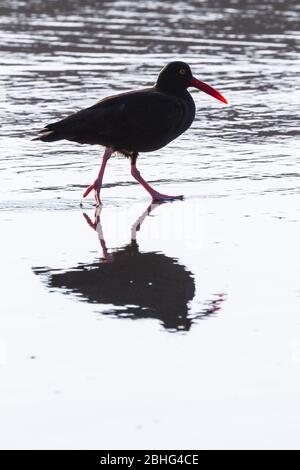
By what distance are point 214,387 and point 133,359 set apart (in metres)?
0.51

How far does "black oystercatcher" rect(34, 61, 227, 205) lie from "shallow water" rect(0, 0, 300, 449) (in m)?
0.40

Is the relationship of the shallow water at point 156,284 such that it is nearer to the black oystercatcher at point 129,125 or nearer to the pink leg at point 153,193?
the pink leg at point 153,193

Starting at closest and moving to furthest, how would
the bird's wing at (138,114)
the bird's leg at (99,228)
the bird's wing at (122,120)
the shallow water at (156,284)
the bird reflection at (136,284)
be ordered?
1. the shallow water at (156,284)
2. the bird reflection at (136,284)
3. the bird's leg at (99,228)
4. the bird's wing at (122,120)
5. the bird's wing at (138,114)

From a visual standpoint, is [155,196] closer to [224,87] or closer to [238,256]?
[238,256]

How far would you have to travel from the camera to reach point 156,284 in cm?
708

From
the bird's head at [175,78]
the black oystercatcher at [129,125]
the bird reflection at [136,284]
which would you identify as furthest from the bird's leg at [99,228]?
the bird's head at [175,78]

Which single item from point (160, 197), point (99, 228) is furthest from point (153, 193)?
point (99, 228)

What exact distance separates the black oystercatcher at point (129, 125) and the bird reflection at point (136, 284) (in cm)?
148

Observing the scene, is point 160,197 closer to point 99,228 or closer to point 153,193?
point 153,193

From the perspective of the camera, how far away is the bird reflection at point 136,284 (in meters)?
6.48

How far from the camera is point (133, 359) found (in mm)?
5750

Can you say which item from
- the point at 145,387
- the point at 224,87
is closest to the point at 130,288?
the point at 145,387

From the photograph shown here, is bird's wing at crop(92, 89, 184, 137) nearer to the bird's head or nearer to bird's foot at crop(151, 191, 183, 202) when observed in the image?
the bird's head

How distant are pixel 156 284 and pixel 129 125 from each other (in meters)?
2.58
